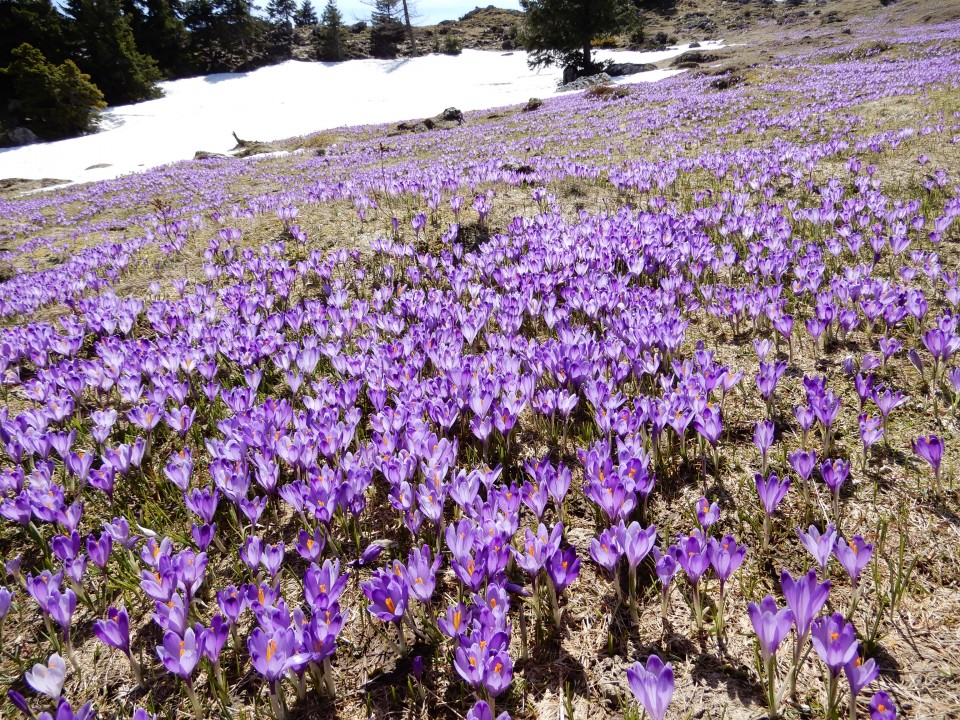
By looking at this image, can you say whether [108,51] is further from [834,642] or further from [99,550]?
[834,642]

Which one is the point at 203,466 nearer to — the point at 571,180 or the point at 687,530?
the point at 687,530

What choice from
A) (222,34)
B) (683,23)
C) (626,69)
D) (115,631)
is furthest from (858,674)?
(683,23)

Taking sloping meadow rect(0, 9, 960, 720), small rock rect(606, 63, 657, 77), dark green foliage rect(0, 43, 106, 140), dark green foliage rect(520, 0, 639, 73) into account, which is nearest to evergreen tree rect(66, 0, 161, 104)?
dark green foliage rect(0, 43, 106, 140)

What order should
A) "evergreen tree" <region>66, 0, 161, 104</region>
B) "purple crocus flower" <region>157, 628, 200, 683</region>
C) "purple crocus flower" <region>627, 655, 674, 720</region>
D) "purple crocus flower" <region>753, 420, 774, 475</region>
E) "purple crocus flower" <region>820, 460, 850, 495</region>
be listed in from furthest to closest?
"evergreen tree" <region>66, 0, 161, 104</region>
"purple crocus flower" <region>753, 420, 774, 475</region>
"purple crocus flower" <region>820, 460, 850, 495</region>
"purple crocus flower" <region>157, 628, 200, 683</region>
"purple crocus flower" <region>627, 655, 674, 720</region>

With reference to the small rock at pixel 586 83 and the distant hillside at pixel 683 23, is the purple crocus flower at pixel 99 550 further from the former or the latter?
the distant hillside at pixel 683 23

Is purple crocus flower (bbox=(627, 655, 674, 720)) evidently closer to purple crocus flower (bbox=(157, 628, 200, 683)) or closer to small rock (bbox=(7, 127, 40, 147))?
purple crocus flower (bbox=(157, 628, 200, 683))

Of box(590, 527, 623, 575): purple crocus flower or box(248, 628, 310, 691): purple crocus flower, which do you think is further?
box(590, 527, 623, 575): purple crocus flower

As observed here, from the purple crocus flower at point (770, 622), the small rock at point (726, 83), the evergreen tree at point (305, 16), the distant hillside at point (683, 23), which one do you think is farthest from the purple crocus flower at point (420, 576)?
the evergreen tree at point (305, 16)
